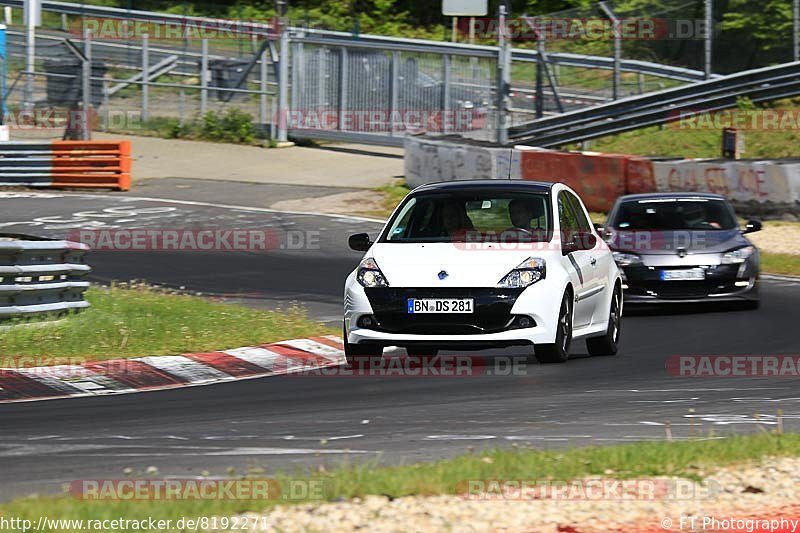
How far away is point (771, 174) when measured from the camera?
2352 cm

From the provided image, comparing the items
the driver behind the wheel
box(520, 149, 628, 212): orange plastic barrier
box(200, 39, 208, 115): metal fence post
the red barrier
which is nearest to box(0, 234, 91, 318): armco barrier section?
the driver behind the wheel

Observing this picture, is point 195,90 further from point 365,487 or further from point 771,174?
point 365,487

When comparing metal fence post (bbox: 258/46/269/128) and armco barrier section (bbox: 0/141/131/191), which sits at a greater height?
metal fence post (bbox: 258/46/269/128)

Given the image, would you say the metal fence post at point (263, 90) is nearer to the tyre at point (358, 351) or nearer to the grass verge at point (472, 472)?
the tyre at point (358, 351)

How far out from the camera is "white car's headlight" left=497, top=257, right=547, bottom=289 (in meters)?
10.9

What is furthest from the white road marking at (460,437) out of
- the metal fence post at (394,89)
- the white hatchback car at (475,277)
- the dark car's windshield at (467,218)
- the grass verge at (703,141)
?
the metal fence post at (394,89)

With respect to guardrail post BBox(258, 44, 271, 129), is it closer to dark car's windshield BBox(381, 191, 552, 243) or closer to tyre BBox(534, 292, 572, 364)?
dark car's windshield BBox(381, 191, 552, 243)

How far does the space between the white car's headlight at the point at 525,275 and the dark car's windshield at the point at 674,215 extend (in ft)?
18.3

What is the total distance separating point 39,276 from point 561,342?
4586 millimetres

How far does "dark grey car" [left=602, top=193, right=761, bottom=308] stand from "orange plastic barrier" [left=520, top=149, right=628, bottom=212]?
845 centimetres

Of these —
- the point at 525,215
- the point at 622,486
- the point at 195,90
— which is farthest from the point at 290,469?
the point at 195,90

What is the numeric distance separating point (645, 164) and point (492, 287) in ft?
46.4

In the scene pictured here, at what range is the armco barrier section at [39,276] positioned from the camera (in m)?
12.2

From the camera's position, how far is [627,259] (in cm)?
1577
